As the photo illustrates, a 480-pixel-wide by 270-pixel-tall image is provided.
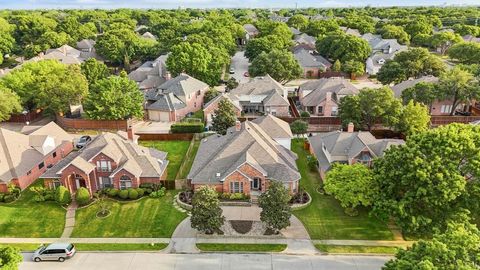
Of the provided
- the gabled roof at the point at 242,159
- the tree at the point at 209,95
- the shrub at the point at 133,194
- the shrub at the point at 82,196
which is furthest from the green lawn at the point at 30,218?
the tree at the point at 209,95

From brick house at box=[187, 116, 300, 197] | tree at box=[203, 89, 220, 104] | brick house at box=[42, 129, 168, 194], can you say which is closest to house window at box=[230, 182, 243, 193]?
brick house at box=[187, 116, 300, 197]

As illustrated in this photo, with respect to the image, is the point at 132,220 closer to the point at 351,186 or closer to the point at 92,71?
the point at 351,186

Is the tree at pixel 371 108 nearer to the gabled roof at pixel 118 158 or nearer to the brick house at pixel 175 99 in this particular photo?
the gabled roof at pixel 118 158

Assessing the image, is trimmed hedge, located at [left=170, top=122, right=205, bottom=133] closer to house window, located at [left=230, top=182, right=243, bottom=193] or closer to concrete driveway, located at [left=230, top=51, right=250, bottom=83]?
house window, located at [left=230, top=182, right=243, bottom=193]

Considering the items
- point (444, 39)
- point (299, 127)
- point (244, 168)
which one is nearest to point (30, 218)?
point (244, 168)

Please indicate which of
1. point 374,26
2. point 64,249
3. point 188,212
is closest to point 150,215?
point 188,212
